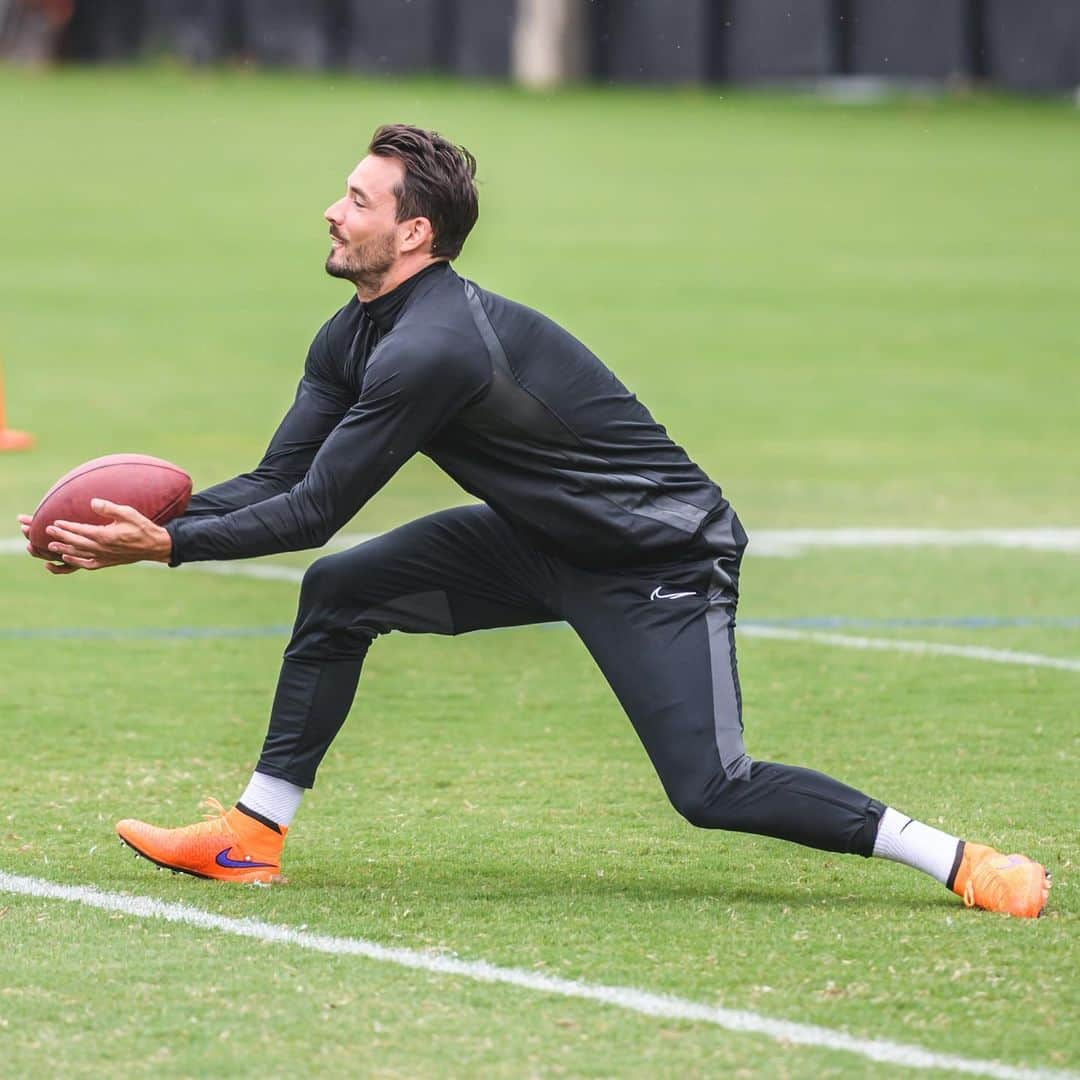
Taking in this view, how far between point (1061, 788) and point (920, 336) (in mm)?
13352

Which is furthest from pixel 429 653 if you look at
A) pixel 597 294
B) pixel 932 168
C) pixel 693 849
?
pixel 932 168

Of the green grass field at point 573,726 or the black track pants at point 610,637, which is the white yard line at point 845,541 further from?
the black track pants at point 610,637

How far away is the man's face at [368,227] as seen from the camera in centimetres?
545

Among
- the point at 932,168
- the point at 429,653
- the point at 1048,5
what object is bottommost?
the point at 429,653

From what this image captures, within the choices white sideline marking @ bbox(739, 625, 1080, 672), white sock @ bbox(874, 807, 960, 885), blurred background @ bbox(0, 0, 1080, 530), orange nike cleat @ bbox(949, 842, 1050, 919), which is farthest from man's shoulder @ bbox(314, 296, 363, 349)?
blurred background @ bbox(0, 0, 1080, 530)

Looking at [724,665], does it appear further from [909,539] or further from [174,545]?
[909,539]

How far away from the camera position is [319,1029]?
4.59 metres

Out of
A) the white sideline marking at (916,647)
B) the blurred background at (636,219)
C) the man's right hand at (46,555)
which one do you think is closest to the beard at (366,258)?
the man's right hand at (46,555)

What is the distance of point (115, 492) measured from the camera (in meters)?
5.58

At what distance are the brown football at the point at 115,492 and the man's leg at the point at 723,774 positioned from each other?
119cm

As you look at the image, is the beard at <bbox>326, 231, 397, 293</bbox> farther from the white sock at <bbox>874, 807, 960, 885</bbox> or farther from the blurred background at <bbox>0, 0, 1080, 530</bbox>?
the blurred background at <bbox>0, 0, 1080, 530</bbox>

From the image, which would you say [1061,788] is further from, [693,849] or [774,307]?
[774,307]

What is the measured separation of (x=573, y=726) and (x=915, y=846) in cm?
241

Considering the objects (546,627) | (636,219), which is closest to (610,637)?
(546,627)
